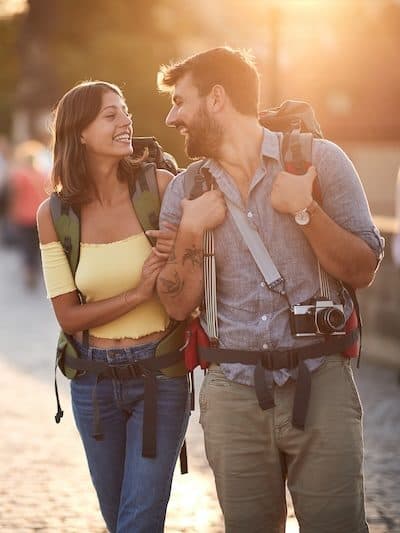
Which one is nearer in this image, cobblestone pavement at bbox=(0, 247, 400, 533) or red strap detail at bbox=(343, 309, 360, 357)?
red strap detail at bbox=(343, 309, 360, 357)

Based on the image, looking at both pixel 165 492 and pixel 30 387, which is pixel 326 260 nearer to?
pixel 165 492

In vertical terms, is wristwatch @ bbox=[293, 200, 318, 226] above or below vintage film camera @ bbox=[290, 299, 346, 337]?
above

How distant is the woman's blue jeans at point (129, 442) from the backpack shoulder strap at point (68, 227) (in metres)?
0.34

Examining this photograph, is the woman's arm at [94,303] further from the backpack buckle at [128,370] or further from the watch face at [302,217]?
the watch face at [302,217]

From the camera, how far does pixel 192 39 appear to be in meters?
39.1

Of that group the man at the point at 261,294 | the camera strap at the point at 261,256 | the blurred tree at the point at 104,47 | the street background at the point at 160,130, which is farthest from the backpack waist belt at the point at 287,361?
the blurred tree at the point at 104,47

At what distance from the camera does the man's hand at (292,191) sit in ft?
12.2

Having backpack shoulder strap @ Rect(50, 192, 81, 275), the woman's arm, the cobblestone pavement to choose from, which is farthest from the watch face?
the cobblestone pavement

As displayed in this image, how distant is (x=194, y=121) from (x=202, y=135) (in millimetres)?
50

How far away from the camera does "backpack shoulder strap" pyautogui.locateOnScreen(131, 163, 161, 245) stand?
14.3ft

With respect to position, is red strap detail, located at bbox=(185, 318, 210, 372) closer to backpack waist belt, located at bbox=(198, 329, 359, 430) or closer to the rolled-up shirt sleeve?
backpack waist belt, located at bbox=(198, 329, 359, 430)

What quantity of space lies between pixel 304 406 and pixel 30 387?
624 cm

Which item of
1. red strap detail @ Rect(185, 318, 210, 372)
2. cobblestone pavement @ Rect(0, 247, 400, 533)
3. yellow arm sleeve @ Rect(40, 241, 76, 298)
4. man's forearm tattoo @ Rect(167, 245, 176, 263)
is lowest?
cobblestone pavement @ Rect(0, 247, 400, 533)

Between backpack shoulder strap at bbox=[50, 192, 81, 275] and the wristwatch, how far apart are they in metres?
0.96
